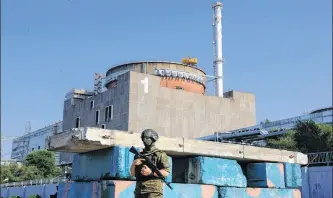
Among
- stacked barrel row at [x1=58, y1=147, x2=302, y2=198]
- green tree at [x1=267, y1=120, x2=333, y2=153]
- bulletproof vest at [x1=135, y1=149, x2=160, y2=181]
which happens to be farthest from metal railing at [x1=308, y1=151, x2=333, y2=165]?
bulletproof vest at [x1=135, y1=149, x2=160, y2=181]

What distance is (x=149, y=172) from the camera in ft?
15.9

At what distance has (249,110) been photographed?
58719 millimetres

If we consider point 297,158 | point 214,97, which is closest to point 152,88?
point 214,97

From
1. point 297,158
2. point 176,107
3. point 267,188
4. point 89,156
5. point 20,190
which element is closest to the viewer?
point 89,156

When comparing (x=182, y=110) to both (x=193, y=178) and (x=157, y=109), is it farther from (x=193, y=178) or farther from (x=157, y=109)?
(x=193, y=178)

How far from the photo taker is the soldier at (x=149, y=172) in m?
4.86

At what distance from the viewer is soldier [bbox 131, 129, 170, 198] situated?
4859 millimetres

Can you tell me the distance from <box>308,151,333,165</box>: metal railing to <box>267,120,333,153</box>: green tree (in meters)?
2.50

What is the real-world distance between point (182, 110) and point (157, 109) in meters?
4.05

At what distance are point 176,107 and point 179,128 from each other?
280 centimetres

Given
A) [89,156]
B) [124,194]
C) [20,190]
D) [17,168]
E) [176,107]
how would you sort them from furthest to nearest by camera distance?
[176,107]
[17,168]
[20,190]
[89,156]
[124,194]

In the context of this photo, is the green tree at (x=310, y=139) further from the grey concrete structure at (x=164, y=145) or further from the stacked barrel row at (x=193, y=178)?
the grey concrete structure at (x=164, y=145)

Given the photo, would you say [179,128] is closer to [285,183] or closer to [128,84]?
[128,84]

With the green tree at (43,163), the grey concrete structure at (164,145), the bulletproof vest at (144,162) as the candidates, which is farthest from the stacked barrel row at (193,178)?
the green tree at (43,163)
